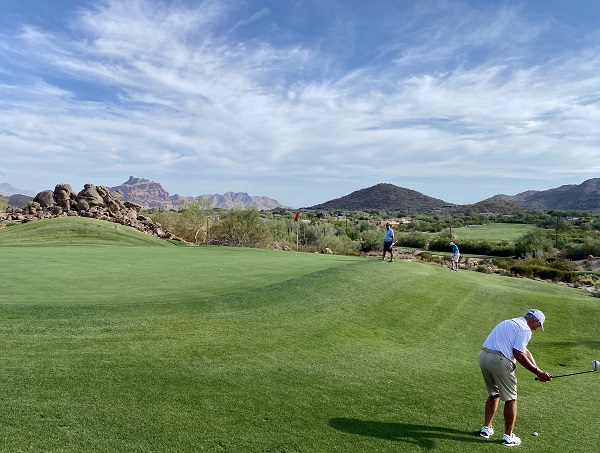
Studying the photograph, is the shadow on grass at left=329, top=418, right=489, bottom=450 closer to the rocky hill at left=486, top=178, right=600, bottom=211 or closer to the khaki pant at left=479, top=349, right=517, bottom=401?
the khaki pant at left=479, top=349, right=517, bottom=401

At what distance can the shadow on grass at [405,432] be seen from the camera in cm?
664

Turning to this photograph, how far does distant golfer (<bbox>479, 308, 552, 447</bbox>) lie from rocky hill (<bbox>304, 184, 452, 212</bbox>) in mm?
166990

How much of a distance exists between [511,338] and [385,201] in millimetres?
180153

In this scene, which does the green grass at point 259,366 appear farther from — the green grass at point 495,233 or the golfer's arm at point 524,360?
the green grass at point 495,233

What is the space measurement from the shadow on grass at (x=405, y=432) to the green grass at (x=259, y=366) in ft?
0.10

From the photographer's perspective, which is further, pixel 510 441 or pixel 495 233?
pixel 495 233

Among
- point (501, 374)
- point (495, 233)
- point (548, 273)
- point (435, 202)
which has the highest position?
point (435, 202)

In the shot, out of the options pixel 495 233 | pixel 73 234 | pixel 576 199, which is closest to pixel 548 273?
pixel 73 234

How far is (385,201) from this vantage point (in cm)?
18412

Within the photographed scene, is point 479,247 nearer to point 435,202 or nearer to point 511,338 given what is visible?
point 511,338

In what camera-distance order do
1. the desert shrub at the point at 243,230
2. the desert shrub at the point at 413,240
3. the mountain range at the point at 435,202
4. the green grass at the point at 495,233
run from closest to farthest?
the desert shrub at the point at 243,230, the desert shrub at the point at 413,240, the green grass at the point at 495,233, the mountain range at the point at 435,202

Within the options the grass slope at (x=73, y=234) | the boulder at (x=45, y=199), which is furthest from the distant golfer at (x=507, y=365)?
the boulder at (x=45, y=199)

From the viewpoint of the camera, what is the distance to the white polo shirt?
704 cm

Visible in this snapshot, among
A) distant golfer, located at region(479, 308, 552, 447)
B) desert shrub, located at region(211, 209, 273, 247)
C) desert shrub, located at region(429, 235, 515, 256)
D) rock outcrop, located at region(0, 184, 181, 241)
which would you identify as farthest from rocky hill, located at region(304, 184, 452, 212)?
distant golfer, located at region(479, 308, 552, 447)
